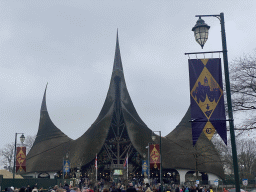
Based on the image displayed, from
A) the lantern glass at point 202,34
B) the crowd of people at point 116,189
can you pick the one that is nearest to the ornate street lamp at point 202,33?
the lantern glass at point 202,34

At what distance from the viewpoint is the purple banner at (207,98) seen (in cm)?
822

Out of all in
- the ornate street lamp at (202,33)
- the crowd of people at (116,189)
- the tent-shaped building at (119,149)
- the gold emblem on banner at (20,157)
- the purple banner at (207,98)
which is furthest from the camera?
the tent-shaped building at (119,149)

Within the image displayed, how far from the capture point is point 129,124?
57.0 metres

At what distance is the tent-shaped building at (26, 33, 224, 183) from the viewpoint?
5275cm

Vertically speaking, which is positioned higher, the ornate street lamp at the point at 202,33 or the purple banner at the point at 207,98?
the ornate street lamp at the point at 202,33

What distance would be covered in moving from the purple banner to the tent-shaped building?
42463 mm

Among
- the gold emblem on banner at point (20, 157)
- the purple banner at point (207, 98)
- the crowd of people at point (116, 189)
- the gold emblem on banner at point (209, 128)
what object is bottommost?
the crowd of people at point (116, 189)

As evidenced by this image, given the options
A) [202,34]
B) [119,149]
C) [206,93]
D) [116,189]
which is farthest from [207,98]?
[119,149]

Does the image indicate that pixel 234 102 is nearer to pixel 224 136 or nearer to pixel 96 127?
pixel 224 136

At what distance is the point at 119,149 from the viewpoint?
57.1 metres

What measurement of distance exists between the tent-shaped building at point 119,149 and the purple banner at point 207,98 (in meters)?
42.5

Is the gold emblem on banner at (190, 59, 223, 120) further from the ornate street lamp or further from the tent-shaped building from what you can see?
the tent-shaped building

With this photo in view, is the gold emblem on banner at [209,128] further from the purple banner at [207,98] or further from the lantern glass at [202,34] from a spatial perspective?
the lantern glass at [202,34]

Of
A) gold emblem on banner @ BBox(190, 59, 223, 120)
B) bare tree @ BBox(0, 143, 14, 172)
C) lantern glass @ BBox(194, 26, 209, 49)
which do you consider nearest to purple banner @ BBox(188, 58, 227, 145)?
gold emblem on banner @ BBox(190, 59, 223, 120)
